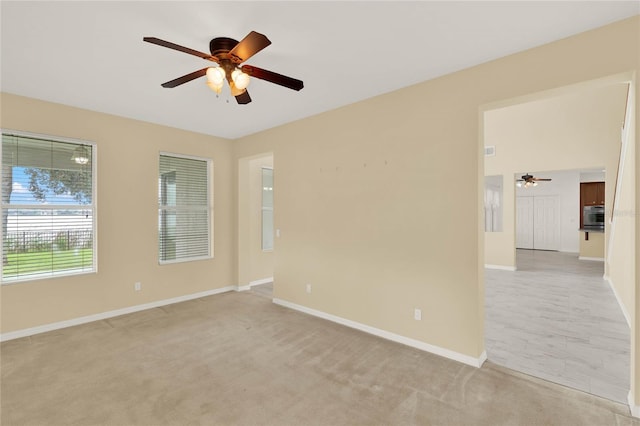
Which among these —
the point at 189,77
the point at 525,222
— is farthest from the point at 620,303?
the point at 525,222

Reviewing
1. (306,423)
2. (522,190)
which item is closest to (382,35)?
(306,423)

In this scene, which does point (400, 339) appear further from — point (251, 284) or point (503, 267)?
point (503, 267)

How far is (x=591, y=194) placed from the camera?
9953mm

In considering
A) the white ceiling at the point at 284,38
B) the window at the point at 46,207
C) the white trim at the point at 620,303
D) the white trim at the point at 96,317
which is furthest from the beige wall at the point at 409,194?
the window at the point at 46,207

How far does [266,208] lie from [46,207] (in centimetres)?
344

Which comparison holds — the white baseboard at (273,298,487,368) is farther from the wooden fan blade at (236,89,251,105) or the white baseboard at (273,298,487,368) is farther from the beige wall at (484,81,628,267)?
the beige wall at (484,81,628,267)

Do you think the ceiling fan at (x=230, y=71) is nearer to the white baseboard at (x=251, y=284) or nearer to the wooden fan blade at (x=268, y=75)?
the wooden fan blade at (x=268, y=75)

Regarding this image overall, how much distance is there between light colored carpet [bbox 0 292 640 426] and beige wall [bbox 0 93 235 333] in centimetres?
42

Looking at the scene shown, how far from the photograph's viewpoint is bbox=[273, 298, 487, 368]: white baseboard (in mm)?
2799

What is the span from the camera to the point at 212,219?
5352mm

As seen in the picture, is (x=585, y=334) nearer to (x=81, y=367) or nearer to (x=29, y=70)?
(x=81, y=367)

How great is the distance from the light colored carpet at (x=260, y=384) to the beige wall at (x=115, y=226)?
16.4 inches

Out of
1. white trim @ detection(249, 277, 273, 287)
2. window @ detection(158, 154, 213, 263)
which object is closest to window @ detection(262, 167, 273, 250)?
white trim @ detection(249, 277, 273, 287)

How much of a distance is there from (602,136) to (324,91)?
6767 mm
